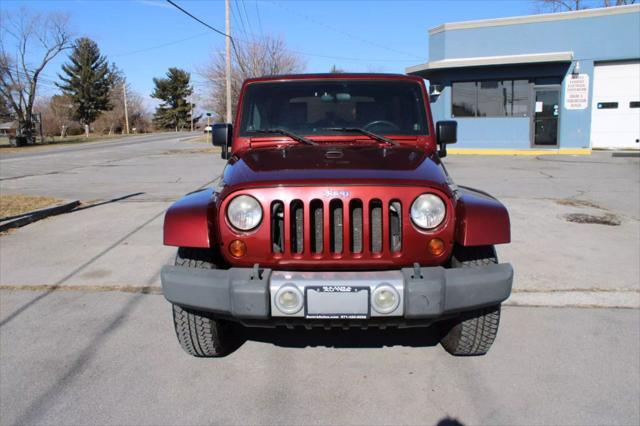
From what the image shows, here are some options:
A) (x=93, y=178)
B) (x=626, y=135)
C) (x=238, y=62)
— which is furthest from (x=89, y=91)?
(x=626, y=135)

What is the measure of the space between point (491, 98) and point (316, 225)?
19613mm

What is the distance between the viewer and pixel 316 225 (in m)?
2.94

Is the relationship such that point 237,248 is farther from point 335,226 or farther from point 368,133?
point 368,133

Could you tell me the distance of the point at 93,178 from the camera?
49.8 feet

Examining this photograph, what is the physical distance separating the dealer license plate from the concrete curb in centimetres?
648

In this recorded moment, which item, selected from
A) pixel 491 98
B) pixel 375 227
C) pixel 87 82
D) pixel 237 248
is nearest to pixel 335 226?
pixel 375 227

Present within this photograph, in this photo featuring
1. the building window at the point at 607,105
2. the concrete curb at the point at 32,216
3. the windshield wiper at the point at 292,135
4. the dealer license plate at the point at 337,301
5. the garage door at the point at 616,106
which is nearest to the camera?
the dealer license plate at the point at 337,301

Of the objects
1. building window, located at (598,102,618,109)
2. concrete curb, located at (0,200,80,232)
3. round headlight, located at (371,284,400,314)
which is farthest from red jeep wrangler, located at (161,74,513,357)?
building window, located at (598,102,618,109)

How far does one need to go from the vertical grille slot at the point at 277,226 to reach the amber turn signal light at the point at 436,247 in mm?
815

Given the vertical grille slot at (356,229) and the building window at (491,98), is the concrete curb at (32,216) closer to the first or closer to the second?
the vertical grille slot at (356,229)

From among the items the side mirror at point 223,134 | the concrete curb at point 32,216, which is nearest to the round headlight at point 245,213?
the side mirror at point 223,134

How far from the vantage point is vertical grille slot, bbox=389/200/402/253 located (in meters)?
2.91

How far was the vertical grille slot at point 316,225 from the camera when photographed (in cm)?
290

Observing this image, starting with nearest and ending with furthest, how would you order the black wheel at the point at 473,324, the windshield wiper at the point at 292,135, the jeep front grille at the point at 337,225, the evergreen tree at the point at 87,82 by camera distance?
1. the jeep front grille at the point at 337,225
2. the black wheel at the point at 473,324
3. the windshield wiper at the point at 292,135
4. the evergreen tree at the point at 87,82
